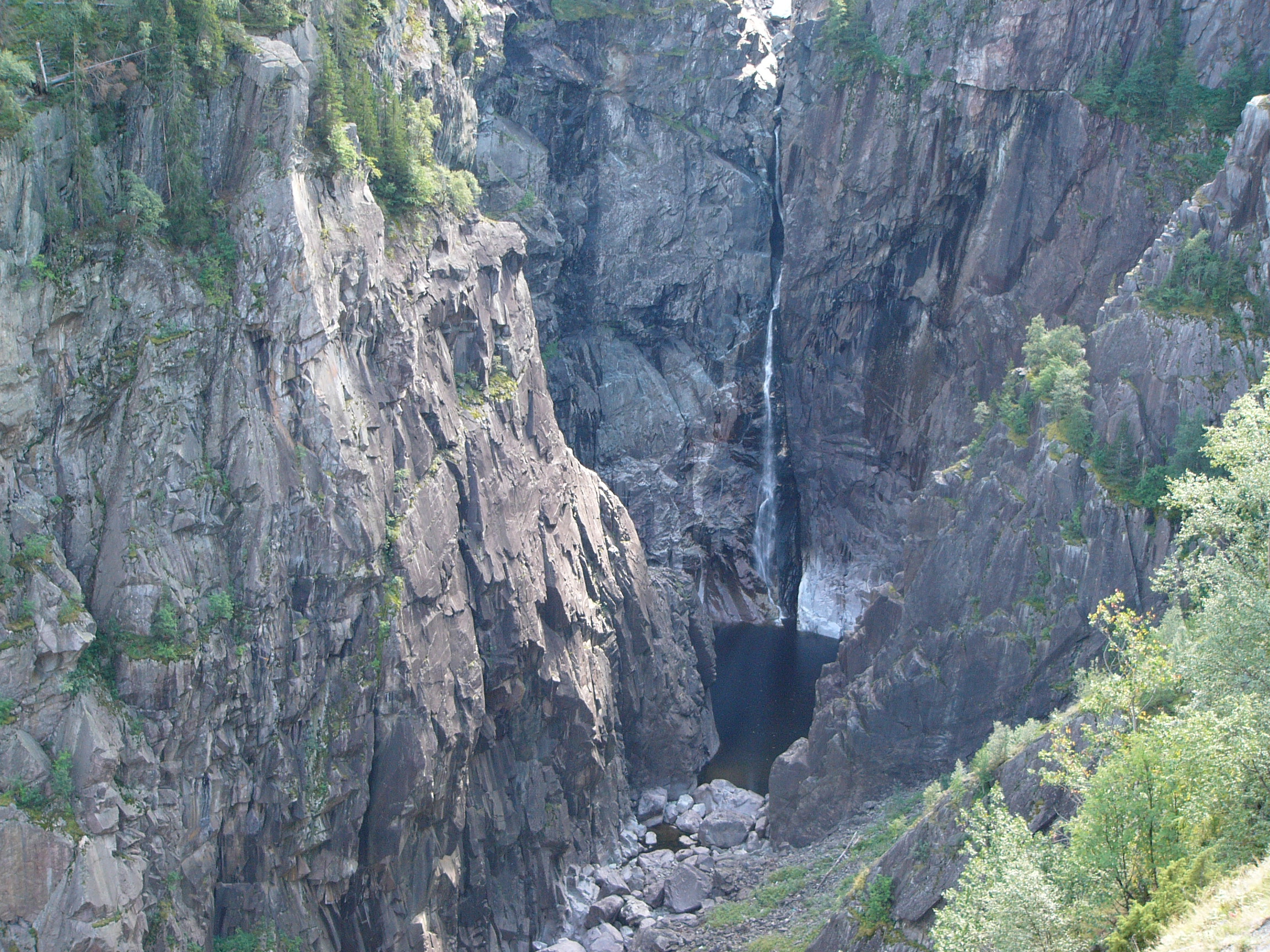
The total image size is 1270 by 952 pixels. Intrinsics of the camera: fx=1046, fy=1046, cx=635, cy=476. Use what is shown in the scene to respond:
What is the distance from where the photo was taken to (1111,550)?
140ft

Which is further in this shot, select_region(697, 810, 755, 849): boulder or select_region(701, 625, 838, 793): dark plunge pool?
select_region(701, 625, 838, 793): dark plunge pool

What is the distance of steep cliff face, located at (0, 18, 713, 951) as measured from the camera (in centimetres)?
3127

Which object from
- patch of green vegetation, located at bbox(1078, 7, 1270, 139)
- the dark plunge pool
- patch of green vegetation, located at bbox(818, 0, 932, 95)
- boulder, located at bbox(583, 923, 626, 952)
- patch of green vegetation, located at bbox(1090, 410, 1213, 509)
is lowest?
boulder, located at bbox(583, 923, 626, 952)

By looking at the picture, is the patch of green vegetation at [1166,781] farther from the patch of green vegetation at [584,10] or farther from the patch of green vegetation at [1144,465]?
the patch of green vegetation at [584,10]

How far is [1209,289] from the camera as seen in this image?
4294cm

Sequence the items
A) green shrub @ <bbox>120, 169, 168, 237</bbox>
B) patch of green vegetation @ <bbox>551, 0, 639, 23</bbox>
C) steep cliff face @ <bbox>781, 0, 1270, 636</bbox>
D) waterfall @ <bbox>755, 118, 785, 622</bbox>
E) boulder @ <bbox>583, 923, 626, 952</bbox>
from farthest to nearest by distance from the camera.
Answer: waterfall @ <bbox>755, 118, 785, 622</bbox> < patch of green vegetation @ <bbox>551, 0, 639, 23</bbox> < steep cliff face @ <bbox>781, 0, 1270, 636</bbox> < boulder @ <bbox>583, 923, 626, 952</bbox> < green shrub @ <bbox>120, 169, 168, 237</bbox>

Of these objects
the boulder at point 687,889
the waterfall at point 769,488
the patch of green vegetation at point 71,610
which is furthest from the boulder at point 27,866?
the waterfall at point 769,488

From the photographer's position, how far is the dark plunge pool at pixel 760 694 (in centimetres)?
5778

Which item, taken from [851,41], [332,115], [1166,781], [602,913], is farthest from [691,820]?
[851,41]

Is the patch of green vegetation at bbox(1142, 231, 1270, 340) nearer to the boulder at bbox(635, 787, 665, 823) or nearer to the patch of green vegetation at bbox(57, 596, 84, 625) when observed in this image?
the boulder at bbox(635, 787, 665, 823)

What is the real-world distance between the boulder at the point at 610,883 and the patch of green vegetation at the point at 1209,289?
33849 mm

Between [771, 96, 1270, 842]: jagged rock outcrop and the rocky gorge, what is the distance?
0.18 meters

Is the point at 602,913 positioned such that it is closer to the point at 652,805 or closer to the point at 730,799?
the point at 652,805

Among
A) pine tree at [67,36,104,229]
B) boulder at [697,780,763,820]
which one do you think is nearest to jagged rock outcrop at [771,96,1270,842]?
boulder at [697,780,763,820]
